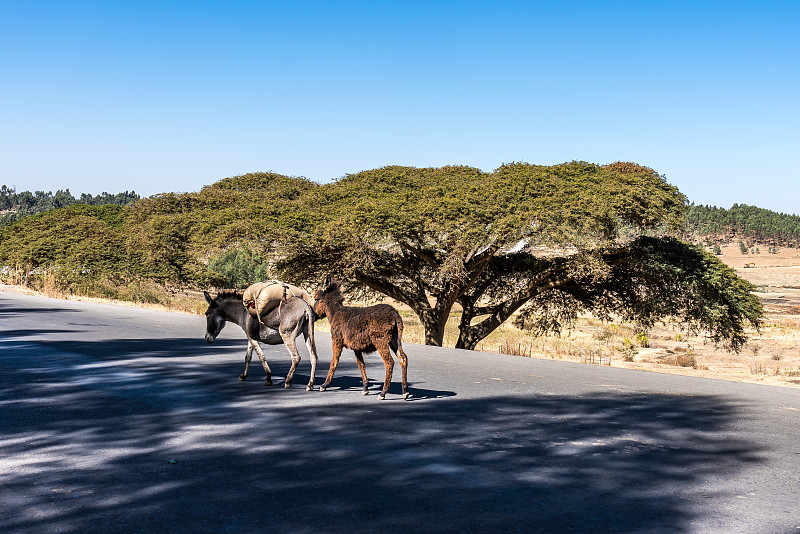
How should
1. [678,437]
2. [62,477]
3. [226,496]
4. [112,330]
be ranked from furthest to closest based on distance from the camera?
[112,330], [678,437], [62,477], [226,496]

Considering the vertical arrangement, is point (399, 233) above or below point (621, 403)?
above

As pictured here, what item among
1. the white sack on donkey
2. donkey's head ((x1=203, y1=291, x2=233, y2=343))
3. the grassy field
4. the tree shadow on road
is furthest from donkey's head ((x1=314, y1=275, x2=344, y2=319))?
the grassy field

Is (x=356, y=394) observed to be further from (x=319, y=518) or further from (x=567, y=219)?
(x=567, y=219)

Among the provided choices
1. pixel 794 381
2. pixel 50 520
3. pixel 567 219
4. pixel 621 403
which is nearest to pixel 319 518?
pixel 50 520

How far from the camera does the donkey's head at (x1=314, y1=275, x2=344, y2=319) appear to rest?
946 cm

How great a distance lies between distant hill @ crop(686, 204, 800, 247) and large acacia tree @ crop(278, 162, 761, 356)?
3926 inches

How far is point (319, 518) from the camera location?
15.8 feet

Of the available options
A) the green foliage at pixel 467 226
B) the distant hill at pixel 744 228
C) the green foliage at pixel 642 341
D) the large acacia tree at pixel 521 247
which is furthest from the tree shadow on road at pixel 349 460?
the distant hill at pixel 744 228

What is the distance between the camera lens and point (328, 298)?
9477mm

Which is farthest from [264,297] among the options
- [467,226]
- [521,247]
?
[521,247]

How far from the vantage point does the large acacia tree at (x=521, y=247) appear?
20.6m

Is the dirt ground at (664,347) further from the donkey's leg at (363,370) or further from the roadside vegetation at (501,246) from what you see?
the donkey's leg at (363,370)

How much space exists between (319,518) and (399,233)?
16349 mm

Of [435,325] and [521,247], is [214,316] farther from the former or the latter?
[521,247]
